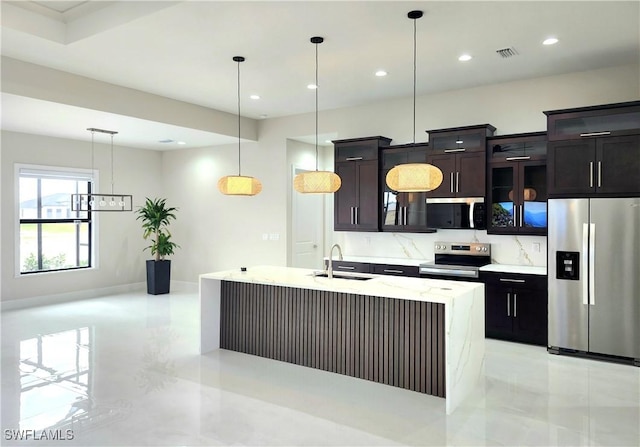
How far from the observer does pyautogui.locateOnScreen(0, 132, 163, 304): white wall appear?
7039mm

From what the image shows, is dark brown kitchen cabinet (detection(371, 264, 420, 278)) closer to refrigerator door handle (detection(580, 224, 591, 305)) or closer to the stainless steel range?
the stainless steel range

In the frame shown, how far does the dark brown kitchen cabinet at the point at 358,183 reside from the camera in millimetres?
6395

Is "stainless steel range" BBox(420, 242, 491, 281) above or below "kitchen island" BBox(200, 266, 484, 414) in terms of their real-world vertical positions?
above

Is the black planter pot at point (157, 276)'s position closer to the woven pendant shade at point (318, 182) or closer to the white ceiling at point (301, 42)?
the white ceiling at point (301, 42)

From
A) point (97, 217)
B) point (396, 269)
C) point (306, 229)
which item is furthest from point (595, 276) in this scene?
point (97, 217)

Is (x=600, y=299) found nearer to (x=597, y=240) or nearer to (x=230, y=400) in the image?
(x=597, y=240)

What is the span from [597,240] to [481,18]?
8.12 ft

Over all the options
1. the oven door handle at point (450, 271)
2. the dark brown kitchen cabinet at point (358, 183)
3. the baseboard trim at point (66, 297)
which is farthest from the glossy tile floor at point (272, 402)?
the dark brown kitchen cabinet at point (358, 183)

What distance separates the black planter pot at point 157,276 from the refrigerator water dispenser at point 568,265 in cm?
646

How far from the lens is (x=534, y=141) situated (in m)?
5.26

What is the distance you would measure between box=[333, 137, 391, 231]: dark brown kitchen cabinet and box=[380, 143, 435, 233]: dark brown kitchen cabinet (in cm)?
10

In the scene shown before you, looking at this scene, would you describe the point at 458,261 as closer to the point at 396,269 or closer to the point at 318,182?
the point at 396,269

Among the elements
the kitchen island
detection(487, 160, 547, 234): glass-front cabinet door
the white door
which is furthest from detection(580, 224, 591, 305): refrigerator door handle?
the white door

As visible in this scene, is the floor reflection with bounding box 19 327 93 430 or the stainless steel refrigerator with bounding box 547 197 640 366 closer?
the floor reflection with bounding box 19 327 93 430
